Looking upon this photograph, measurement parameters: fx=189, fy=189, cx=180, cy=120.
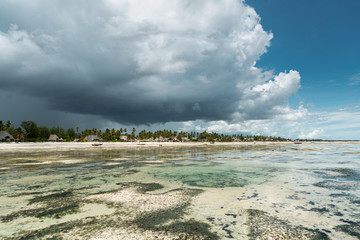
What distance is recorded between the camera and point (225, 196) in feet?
35.9

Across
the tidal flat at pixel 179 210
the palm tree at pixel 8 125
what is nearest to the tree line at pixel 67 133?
the palm tree at pixel 8 125

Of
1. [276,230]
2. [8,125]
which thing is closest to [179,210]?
[276,230]

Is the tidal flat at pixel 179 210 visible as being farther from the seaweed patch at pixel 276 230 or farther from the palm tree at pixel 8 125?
the palm tree at pixel 8 125

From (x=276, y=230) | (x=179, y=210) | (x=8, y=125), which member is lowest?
(x=179, y=210)

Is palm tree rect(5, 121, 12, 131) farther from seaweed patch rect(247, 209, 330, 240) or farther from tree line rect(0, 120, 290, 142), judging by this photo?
seaweed patch rect(247, 209, 330, 240)

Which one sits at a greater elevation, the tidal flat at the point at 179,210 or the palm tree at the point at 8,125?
the palm tree at the point at 8,125

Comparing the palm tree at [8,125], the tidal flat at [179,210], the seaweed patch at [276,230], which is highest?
the palm tree at [8,125]

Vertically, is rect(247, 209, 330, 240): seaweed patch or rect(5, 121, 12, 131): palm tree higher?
rect(5, 121, 12, 131): palm tree

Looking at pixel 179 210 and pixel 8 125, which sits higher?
pixel 8 125

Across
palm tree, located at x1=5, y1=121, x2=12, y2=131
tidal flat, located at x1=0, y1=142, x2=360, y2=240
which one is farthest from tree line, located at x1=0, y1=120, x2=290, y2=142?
tidal flat, located at x1=0, y1=142, x2=360, y2=240

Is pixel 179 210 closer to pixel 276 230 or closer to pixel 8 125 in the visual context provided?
pixel 276 230

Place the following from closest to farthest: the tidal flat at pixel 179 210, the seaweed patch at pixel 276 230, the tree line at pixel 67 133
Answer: the seaweed patch at pixel 276 230
the tidal flat at pixel 179 210
the tree line at pixel 67 133

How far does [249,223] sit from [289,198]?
475 centimetres

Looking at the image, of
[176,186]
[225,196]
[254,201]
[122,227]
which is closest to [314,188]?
[254,201]
